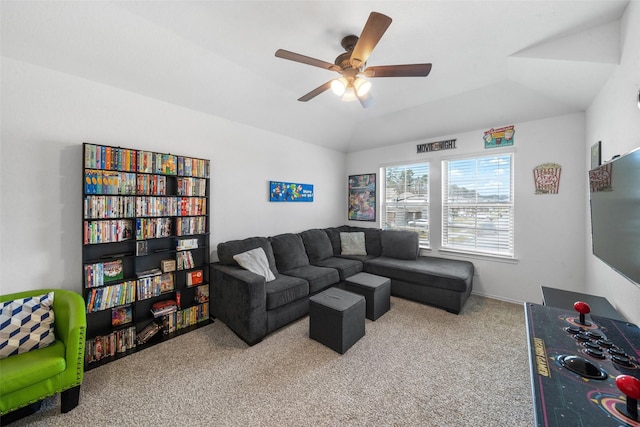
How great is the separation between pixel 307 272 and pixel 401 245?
175cm

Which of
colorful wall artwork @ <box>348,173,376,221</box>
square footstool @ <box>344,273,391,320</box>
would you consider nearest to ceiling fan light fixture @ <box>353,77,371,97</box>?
square footstool @ <box>344,273,391,320</box>

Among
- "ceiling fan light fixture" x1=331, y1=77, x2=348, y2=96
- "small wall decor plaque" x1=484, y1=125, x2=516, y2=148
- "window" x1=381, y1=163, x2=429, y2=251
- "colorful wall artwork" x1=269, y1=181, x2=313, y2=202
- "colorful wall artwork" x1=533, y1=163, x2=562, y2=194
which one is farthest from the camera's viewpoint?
"window" x1=381, y1=163, x2=429, y2=251

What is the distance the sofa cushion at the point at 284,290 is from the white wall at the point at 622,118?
2669 millimetres

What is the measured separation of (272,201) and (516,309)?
3.79 m

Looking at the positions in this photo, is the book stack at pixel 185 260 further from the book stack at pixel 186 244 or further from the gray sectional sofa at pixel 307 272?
the gray sectional sofa at pixel 307 272

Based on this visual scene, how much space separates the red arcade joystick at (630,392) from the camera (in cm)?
73

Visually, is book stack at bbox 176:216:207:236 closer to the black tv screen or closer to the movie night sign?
the black tv screen

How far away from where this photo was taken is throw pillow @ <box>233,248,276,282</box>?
2.82 meters

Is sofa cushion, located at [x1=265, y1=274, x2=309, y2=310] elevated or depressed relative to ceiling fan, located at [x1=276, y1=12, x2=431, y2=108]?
depressed

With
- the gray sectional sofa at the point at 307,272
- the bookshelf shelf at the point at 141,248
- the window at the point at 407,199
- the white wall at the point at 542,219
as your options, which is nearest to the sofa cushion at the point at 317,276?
the gray sectional sofa at the point at 307,272

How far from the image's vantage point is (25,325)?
5.50 ft

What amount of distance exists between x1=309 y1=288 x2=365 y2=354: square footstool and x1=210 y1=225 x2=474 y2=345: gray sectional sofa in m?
0.43

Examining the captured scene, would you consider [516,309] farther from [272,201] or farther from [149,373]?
[149,373]

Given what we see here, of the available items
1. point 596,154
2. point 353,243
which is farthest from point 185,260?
point 596,154
